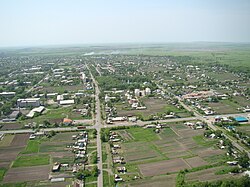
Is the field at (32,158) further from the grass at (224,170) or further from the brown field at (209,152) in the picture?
the brown field at (209,152)

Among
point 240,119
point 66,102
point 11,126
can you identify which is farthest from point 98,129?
point 240,119

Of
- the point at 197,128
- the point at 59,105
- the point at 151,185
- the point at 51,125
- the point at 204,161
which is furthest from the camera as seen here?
the point at 59,105

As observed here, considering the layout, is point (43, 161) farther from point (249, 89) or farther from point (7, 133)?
point (249, 89)


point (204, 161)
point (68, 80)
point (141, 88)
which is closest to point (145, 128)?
point (204, 161)

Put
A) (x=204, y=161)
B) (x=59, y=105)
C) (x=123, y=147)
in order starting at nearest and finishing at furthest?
1. (x=204, y=161)
2. (x=123, y=147)
3. (x=59, y=105)

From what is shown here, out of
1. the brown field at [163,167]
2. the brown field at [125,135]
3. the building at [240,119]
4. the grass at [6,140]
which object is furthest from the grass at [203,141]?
the grass at [6,140]

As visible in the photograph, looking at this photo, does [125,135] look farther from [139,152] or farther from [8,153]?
[8,153]
